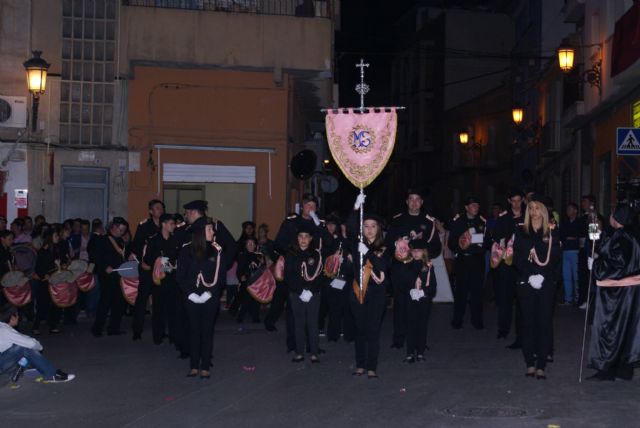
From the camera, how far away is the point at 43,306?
17531mm

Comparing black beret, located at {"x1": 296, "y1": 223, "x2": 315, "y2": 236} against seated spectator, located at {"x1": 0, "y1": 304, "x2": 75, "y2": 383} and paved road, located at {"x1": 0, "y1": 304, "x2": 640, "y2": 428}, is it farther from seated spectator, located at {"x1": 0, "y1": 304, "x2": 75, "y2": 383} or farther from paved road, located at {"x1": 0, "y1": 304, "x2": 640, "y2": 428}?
seated spectator, located at {"x1": 0, "y1": 304, "x2": 75, "y2": 383}

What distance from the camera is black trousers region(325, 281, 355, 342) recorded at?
15.1m

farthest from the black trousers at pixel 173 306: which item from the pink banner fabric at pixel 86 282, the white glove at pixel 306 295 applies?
the pink banner fabric at pixel 86 282

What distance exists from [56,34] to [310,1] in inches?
238

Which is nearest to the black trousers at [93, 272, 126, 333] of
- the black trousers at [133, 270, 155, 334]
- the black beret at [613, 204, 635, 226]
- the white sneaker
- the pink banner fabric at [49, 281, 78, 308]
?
the pink banner fabric at [49, 281, 78, 308]

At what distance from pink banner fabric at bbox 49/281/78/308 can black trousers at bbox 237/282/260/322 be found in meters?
2.87

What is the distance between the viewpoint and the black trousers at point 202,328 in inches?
487

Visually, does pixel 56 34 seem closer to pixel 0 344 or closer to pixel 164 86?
pixel 164 86

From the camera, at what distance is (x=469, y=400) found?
34.6 ft

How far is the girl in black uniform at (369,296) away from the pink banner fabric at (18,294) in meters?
6.70

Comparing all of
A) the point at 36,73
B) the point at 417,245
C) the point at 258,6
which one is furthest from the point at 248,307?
the point at 258,6

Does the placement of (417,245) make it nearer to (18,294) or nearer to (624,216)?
(624,216)

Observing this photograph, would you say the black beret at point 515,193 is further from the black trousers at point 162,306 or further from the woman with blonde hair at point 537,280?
the black trousers at point 162,306

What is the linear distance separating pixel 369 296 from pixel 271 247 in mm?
4686
